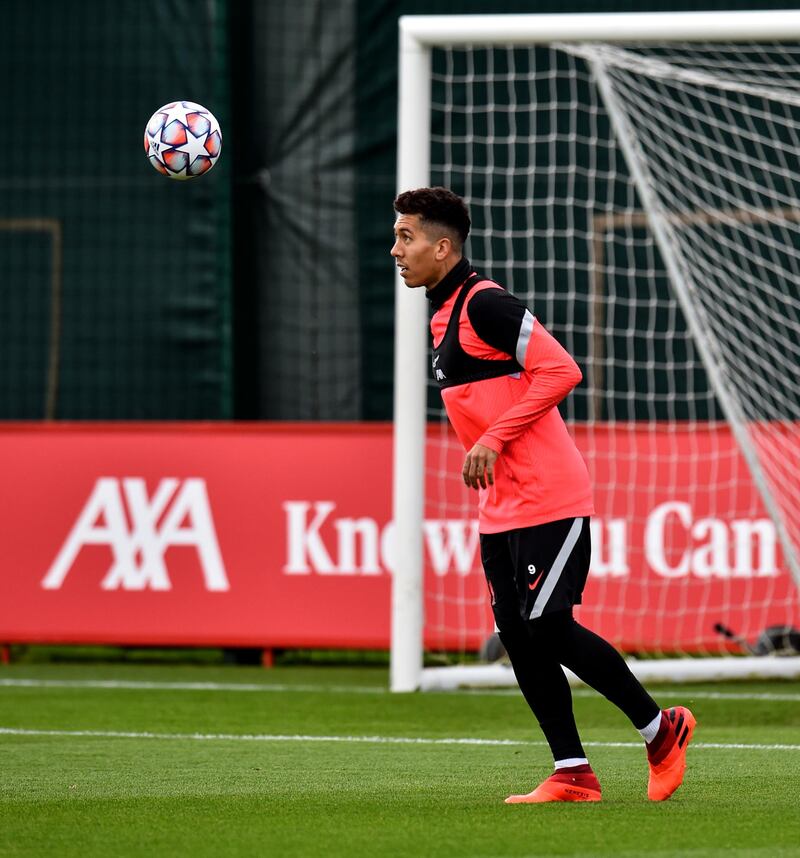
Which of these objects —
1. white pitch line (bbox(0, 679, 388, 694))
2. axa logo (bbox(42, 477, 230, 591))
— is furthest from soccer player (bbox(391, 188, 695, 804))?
axa logo (bbox(42, 477, 230, 591))

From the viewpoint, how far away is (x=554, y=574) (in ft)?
16.7

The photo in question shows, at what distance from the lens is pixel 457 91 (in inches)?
471

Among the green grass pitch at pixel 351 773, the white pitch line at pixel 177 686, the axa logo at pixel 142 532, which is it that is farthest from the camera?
the axa logo at pixel 142 532

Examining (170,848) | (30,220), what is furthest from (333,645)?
(170,848)

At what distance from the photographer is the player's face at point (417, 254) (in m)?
5.35

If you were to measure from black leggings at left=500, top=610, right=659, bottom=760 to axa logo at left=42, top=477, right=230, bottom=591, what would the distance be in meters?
5.39

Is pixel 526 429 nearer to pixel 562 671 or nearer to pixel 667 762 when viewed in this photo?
pixel 562 671

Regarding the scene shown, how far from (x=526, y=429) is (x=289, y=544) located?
5.41m

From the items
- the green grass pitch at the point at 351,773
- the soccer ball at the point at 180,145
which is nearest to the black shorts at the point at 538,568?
the green grass pitch at the point at 351,773

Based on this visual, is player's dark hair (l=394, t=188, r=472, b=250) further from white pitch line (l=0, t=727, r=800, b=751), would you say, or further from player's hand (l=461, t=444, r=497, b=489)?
white pitch line (l=0, t=727, r=800, b=751)

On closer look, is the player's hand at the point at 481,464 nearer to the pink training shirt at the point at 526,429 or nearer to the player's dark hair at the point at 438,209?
the pink training shirt at the point at 526,429

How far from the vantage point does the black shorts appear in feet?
16.7

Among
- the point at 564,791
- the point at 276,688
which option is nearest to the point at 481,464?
the point at 564,791

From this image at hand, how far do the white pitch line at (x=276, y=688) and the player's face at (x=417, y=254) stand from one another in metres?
4.18
